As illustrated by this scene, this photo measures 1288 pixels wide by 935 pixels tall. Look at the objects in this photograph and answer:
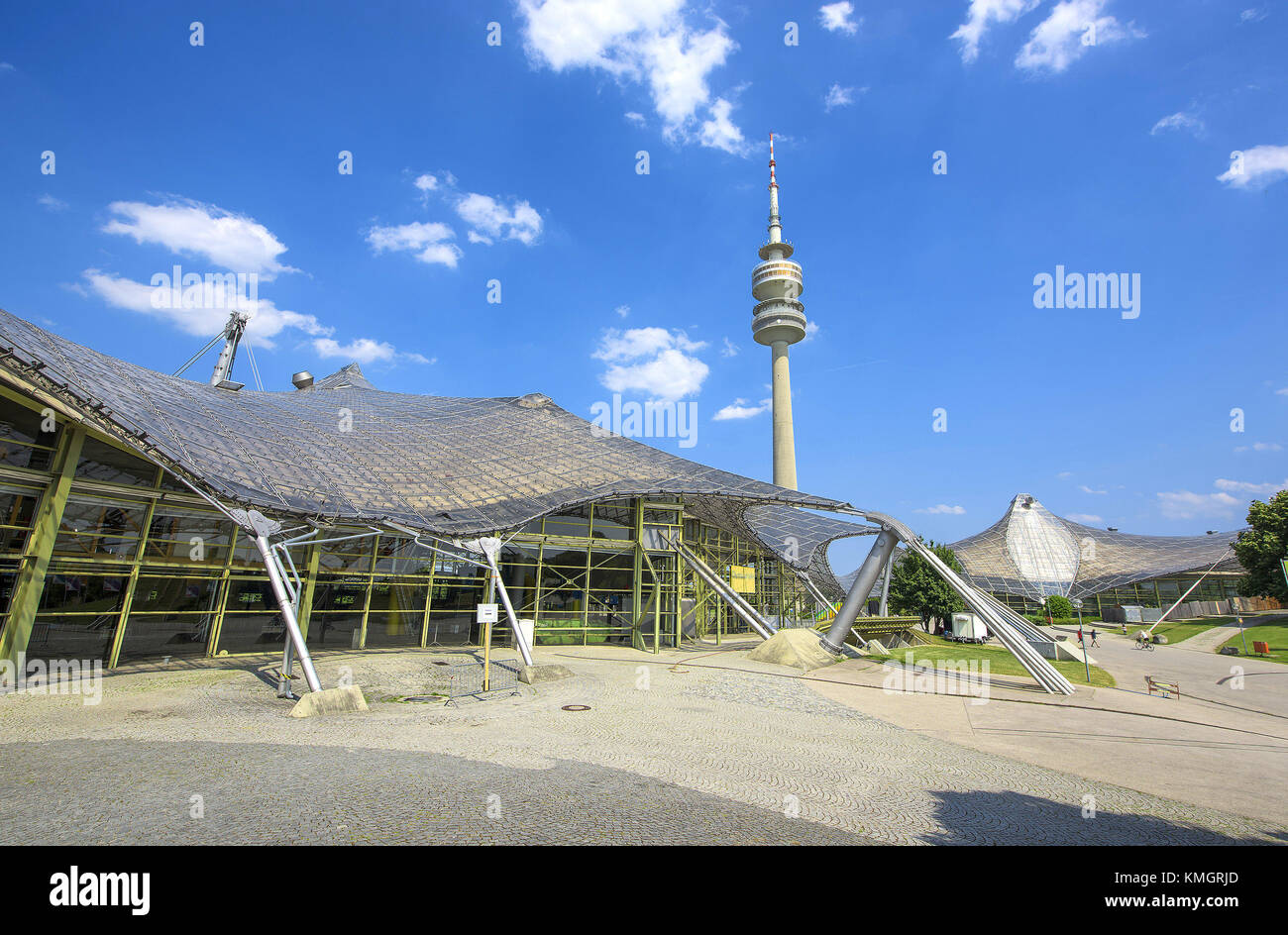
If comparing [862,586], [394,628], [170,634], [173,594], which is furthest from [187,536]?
[862,586]

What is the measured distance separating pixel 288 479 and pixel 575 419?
56.0 ft

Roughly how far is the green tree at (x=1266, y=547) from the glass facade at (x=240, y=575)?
145ft

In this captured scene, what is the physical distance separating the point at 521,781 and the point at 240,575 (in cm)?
1771

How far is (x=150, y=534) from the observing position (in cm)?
1822

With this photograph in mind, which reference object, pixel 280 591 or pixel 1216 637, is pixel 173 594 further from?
pixel 1216 637

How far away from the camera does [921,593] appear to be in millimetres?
48000

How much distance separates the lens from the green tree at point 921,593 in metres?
47.4

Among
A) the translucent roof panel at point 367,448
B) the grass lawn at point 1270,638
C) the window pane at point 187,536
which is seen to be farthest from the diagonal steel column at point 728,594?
the grass lawn at point 1270,638

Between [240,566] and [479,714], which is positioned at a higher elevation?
[240,566]

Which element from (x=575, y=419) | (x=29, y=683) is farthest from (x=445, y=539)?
(x=575, y=419)

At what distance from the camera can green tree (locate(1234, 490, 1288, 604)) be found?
42.8 metres

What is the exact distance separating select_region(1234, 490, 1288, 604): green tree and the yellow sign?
37635 millimetres

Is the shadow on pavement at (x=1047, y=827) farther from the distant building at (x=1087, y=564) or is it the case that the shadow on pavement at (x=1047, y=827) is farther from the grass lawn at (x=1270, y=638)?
the distant building at (x=1087, y=564)
